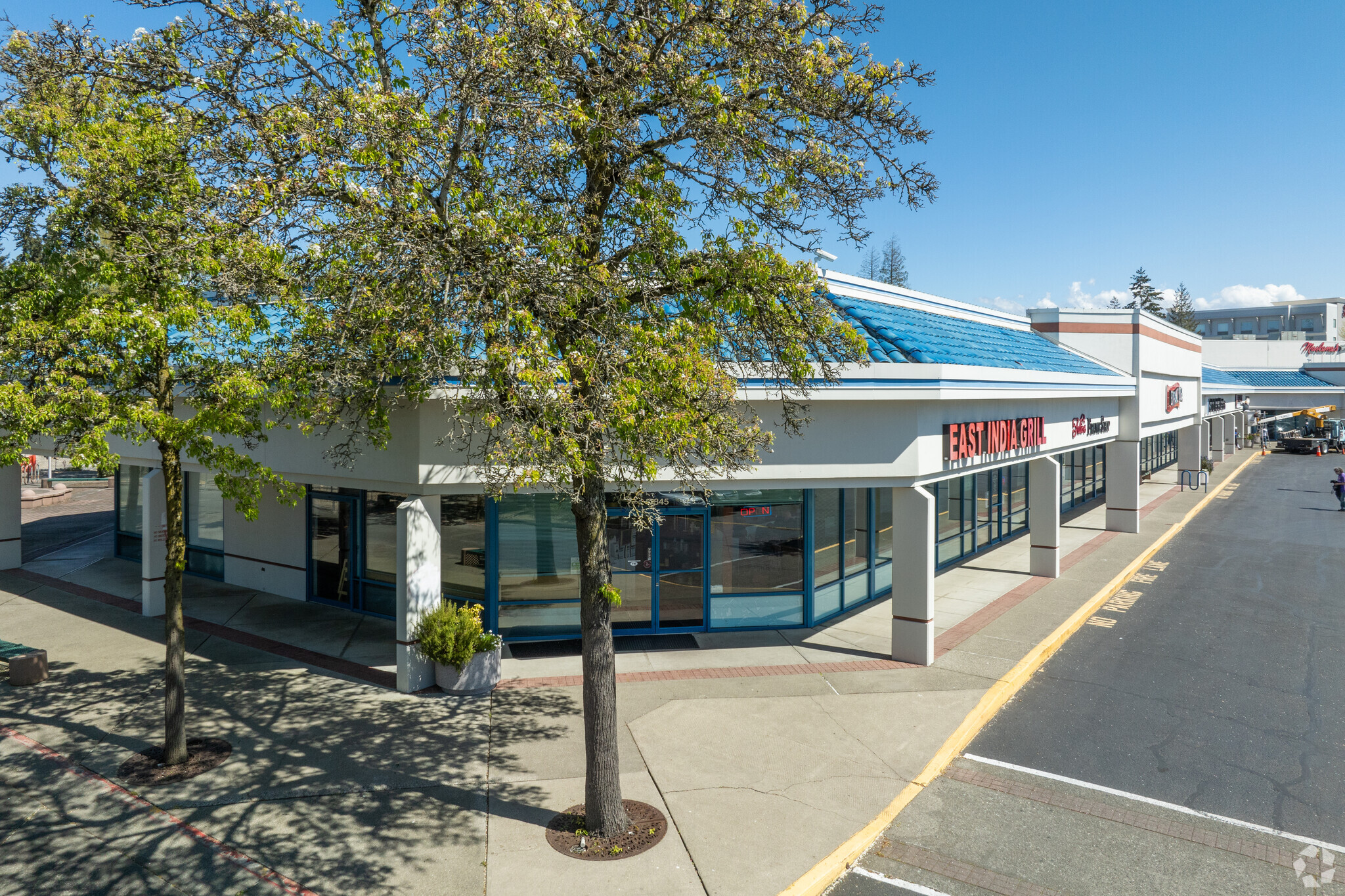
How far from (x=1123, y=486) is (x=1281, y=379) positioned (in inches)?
2610

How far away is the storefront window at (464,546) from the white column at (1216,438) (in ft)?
169

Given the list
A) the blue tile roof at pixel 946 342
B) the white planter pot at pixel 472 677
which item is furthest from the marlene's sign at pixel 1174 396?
the white planter pot at pixel 472 677

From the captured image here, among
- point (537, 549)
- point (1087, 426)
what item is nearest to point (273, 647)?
point (537, 549)

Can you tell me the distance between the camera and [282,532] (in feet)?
55.5

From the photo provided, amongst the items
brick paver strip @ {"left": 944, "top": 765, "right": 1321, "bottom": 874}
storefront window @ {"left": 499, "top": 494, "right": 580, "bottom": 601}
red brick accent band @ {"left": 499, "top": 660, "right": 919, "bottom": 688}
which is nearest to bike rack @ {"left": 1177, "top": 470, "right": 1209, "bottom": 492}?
red brick accent band @ {"left": 499, "top": 660, "right": 919, "bottom": 688}

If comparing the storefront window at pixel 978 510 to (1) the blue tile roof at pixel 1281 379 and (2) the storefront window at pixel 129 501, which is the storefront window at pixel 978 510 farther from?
(1) the blue tile roof at pixel 1281 379

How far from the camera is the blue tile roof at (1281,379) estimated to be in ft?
244

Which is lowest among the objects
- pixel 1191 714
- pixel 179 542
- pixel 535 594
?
pixel 1191 714

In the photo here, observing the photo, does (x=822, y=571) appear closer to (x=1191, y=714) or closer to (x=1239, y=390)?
(x=1191, y=714)

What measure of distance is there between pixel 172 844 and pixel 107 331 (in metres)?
4.92

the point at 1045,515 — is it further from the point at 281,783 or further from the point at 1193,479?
the point at 1193,479

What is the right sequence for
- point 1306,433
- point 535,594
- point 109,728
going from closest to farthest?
point 109,728, point 535,594, point 1306,433

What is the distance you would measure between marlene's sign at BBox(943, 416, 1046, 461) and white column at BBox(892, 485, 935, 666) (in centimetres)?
114

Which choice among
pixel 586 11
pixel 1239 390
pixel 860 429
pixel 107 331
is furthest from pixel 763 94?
pixel 1239 390
